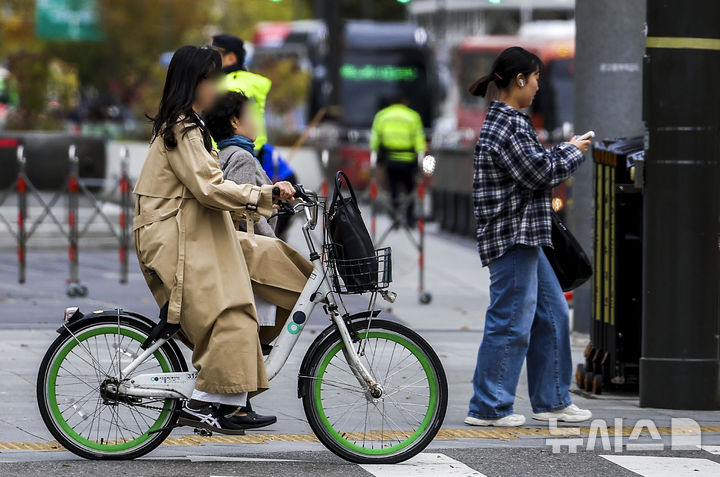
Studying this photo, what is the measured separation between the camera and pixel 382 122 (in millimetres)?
22094

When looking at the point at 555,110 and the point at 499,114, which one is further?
the point at 555,110

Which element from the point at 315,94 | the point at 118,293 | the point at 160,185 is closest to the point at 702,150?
the point at 160,185

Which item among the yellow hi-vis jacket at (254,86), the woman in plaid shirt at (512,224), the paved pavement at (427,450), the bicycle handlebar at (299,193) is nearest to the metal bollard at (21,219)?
the paved pavement at (427,450)

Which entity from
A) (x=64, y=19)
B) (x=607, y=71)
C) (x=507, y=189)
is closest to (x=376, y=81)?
(x=64, y=19)

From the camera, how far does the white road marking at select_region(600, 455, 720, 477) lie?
6.32m

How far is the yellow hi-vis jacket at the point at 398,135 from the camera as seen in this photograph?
21.8 metres

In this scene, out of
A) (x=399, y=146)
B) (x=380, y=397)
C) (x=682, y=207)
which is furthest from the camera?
(x=399, y=146)

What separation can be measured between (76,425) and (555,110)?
75.3 feet

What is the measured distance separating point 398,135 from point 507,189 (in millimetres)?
14783

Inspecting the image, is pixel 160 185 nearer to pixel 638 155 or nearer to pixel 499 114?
pixel 499 114

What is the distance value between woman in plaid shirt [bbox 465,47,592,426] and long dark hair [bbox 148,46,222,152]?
5.10 feet

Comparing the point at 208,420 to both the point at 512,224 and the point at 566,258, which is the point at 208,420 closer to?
→ the point at 512,224

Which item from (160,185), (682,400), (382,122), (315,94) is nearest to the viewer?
(160,185)

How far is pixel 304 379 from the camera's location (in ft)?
21.0
